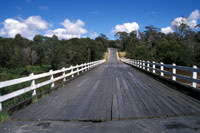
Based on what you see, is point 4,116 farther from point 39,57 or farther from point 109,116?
point 39,57

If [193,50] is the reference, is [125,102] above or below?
below

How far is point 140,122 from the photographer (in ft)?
12.6

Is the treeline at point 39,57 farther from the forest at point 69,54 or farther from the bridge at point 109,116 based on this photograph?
the bridge at point 109,116

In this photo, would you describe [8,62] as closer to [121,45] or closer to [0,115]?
[0,115]

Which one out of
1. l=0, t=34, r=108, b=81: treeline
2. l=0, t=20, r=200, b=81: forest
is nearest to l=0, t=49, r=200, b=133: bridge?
l=0, t=20, r=200, b=81: forest

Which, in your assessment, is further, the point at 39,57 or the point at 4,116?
the point at 39,57

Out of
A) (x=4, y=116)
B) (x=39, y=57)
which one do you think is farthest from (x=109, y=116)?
(x=39, y=57)

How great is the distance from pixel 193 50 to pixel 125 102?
56.3 m

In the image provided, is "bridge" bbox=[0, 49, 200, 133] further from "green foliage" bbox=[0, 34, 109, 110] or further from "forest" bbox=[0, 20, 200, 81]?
"green foliage" bbox=[0, 34, 109, 110]

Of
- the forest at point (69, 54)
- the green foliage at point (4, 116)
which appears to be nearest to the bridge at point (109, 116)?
the green foliage at point (4, 116)

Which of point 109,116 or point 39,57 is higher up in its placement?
point 39,57

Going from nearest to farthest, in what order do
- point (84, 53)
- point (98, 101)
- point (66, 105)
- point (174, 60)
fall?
1. point (66, 105)
2. point (98, 101)
3. point (174, 60)
4. point (84, 53)

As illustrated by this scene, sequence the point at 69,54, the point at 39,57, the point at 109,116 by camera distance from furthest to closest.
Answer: the point at 39,57, the point at 69,54, the point at 109,116

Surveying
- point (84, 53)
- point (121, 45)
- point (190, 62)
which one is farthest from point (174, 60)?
point (121, 45)
